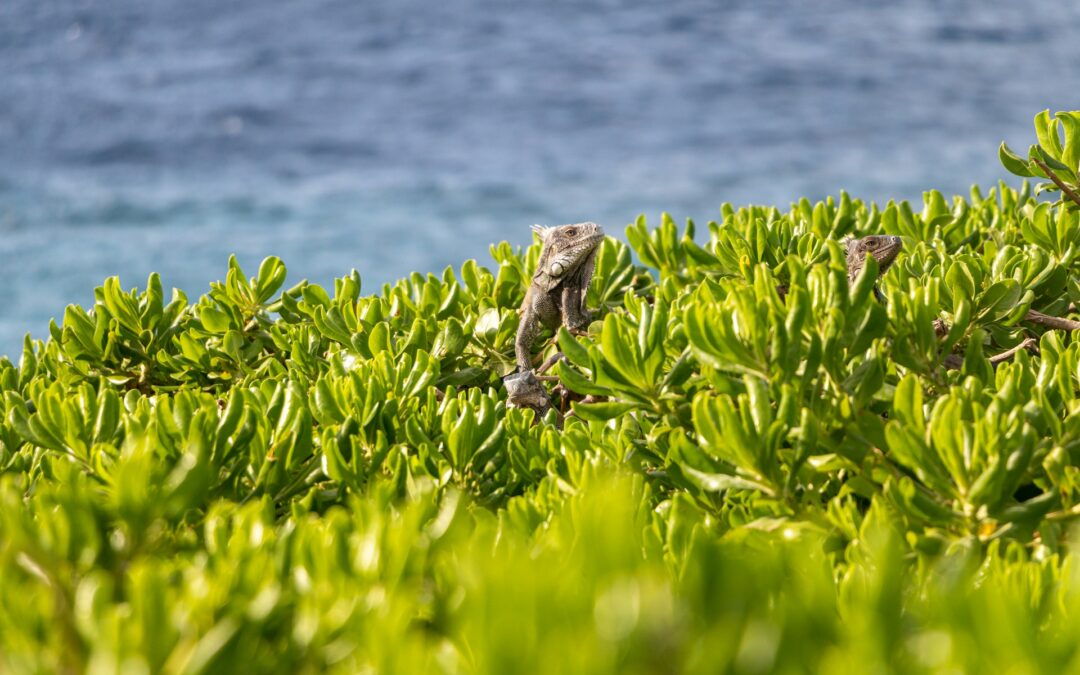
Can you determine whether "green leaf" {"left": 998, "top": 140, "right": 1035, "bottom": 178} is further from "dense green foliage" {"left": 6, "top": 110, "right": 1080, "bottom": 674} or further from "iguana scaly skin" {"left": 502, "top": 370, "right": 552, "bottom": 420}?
"iguana scaly skin" {"left": 502, "top": 370, "right": 552, "bottom": 420}

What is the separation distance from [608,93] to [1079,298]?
22405mm

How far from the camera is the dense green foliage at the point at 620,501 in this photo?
4.41 feet

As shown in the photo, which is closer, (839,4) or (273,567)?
(273,567)

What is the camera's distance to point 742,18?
93.6 feet

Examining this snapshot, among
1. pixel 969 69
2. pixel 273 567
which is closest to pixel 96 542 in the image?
pixel 273 567

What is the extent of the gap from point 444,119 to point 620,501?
76.9 feet

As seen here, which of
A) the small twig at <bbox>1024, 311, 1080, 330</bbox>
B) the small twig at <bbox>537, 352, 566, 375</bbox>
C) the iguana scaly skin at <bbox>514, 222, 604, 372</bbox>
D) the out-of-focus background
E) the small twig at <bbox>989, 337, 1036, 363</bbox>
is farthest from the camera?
the out-of-focus background

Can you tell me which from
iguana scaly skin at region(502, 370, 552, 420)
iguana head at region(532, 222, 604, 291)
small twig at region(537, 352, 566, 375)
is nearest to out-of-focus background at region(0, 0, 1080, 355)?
iguana head at region(532, 222, 604, 291)

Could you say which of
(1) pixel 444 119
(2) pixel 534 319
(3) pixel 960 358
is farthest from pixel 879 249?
(1) pixel 444 119

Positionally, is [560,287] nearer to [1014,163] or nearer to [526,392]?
[526,392]

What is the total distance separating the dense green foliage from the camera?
134 cm

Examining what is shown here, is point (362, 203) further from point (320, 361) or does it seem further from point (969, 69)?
point (320, 361)

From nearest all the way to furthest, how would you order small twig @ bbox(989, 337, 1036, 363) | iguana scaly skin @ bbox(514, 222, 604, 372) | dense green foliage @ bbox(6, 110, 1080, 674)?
dense green foliage @ bbox(6, 110, 1080, 674)
small twig @ bbox(989, 337, 1036, 363)
iguana scaly skin @ bbox(514, 222, 604, 372)

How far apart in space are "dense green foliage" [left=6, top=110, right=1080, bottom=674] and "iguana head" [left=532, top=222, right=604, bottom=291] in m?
0.32
